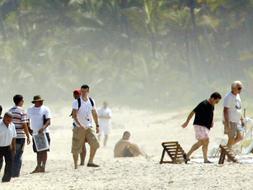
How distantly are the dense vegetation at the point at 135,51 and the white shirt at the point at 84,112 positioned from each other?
36485 mm

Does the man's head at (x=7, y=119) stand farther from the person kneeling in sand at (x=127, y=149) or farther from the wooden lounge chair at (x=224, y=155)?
the person kneeling in sand at (x=127, y=149)

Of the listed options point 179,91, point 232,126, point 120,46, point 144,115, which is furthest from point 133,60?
point 232,126

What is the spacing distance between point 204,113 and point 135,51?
44.2 meters

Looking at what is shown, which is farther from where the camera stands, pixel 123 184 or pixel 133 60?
pixel 133 60

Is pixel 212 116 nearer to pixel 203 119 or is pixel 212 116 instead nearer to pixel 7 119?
pixel 203 119

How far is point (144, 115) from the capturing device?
45125mm

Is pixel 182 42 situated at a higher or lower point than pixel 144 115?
higher

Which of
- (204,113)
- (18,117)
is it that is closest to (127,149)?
(204,113)

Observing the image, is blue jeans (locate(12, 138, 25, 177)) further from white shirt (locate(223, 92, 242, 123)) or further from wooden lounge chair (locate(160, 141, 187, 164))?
white shirt (locate(223, 92, 242, 123))

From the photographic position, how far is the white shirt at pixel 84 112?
16500mm

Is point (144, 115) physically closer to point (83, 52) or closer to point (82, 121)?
point (83, 52)

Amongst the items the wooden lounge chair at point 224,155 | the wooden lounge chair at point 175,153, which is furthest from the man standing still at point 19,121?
the wooden lounge chair at point 224,155

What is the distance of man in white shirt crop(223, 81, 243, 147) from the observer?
54.4 feet

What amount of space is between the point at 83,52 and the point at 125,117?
59.1 ft
